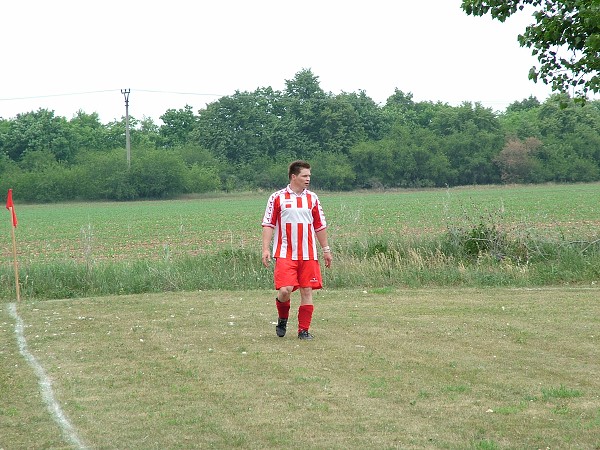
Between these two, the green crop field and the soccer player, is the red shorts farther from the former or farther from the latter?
the green crop field

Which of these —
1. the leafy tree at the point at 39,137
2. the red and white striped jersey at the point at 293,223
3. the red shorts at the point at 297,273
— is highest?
the leafy tree at the point at 39,137

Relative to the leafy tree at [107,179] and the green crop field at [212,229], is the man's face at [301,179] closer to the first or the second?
the green crop field at [212,229]

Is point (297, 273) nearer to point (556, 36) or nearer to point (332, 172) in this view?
point (556, 36)

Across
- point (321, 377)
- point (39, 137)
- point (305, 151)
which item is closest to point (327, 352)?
point (321, 377)

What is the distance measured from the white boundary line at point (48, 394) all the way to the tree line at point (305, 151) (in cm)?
7078

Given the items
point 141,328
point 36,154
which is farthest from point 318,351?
point 36,154

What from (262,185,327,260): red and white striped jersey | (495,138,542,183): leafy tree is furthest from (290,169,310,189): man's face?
(495,138,542,183): leafy tree

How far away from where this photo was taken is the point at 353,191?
86312 mm

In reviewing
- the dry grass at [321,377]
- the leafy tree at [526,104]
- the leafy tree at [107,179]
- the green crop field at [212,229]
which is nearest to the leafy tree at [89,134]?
the leafy tree at [107,179]

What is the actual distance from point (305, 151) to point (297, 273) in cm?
7916

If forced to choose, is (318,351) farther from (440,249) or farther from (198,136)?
(198,136)

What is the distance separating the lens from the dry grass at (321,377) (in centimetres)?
599

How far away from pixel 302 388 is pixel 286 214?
2.79m

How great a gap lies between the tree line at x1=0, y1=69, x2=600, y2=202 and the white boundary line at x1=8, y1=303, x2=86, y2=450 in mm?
70783
